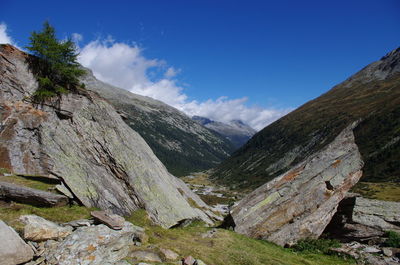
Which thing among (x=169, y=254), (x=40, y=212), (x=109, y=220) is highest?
(x=40, y=212)

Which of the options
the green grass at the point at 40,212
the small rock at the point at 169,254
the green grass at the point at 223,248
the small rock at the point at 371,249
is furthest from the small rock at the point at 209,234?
the small rock at the point at 371,249

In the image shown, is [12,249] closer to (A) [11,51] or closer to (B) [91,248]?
(B) [91,248]

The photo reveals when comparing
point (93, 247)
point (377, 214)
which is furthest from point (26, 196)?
point (377, 214)

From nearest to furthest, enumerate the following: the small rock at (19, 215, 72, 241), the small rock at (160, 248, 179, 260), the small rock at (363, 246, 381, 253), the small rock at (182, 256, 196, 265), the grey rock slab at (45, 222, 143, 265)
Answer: the grey rock slab at (45, 222, 143, 265) → the small rock at (19, 215, 72, 241) → the small rock at (182, 256, 196, 265) → the small rock at (160, 248, 179, 260) → the small rock at (363, 246, 381, 253)

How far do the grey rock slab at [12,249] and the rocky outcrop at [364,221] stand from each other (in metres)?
27.6

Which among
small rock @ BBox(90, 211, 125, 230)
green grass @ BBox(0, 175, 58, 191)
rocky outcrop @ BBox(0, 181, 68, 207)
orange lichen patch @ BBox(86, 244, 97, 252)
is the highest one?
green grass @ BBox(0, 175, 58, 191)

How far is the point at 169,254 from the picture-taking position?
52.6 ft

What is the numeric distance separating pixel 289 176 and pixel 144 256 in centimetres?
2137

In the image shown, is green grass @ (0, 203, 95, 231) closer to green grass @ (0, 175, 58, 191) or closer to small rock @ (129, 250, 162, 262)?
green grass @ (0, 175, 58, 191)

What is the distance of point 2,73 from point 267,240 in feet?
116

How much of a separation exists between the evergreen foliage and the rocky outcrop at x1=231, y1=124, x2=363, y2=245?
86.4 ft

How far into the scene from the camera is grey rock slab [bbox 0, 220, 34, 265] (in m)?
11.4

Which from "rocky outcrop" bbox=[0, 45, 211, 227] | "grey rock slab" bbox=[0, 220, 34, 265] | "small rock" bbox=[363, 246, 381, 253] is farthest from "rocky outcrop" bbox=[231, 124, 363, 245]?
"grey rock slab" bbox=[0, 220, 34, 265]

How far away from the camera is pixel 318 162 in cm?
3116
